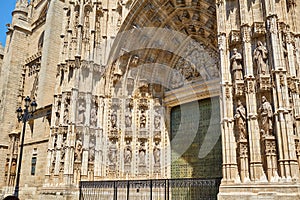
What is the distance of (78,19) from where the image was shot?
11.9 m

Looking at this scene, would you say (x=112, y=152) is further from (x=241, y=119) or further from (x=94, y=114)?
(x=241, y=119)

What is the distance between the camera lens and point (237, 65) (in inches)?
281

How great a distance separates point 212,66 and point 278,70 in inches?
171

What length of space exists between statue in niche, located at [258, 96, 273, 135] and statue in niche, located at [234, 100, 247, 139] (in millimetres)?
394

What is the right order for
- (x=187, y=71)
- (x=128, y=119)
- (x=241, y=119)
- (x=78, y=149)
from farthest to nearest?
(x=187, y=71), (x=128, y=119), (x=78, y=149), (x=241, y=119)

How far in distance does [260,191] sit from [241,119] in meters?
1.60

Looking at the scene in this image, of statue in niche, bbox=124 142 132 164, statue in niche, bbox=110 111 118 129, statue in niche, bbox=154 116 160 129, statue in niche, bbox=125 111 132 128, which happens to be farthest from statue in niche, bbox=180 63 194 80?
statue in niche, bbox=124 142 132 164

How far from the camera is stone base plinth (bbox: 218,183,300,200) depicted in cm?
565

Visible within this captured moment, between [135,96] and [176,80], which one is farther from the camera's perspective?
[176,80]

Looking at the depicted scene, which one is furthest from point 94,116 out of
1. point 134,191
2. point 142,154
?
point 134,191

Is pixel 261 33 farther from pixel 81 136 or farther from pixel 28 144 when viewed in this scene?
pixel 28 144

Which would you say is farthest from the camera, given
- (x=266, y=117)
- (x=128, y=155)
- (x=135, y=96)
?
(x=135, y=96)

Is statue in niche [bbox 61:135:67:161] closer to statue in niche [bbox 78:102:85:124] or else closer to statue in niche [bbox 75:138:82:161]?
statue in niche [bbox 75:138:82:161]

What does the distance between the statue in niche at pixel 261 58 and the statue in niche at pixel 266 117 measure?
0.69m
